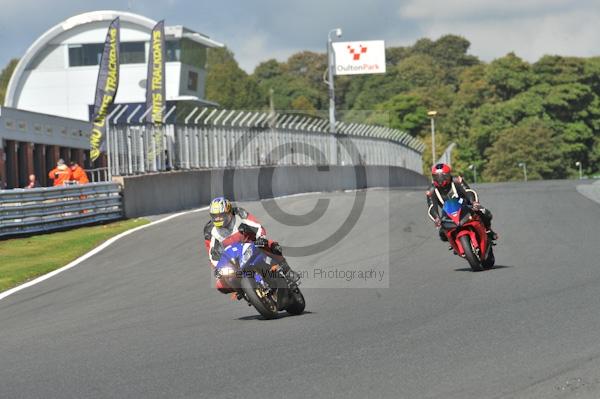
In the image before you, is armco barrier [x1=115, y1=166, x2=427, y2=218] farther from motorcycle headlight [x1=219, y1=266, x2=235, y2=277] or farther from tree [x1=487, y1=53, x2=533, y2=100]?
tree [x1=487, y1=53, x2=533, y2=100]

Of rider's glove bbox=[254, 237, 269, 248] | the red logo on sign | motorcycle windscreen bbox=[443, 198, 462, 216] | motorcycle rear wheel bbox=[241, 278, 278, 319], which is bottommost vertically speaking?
motorcycle rear wheel bbox=[241, 278, 278, 319]

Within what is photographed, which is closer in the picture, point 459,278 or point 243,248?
point 243,248

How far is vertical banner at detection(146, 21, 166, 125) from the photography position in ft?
134

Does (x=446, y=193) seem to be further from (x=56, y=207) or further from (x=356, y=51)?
(x=356, y=51)

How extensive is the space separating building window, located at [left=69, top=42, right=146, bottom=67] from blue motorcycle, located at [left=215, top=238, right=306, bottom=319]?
59370 millimetres

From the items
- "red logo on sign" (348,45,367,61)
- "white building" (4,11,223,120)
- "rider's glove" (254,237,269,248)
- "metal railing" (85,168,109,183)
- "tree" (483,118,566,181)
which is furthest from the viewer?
"tree" (483,118,566,181)

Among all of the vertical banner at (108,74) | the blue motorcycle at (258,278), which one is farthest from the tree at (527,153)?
the blue motorcycle at (258,278)

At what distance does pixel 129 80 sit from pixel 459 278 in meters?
57.0

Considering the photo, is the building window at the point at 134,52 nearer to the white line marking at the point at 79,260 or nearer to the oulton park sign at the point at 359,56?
the oulton park sign at the point at 359,56

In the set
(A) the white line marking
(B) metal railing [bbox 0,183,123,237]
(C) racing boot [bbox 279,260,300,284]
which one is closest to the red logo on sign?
(A) the white line marking

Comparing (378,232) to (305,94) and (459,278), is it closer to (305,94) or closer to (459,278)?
(459,278)

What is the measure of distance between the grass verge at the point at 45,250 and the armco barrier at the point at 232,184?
1.96 m

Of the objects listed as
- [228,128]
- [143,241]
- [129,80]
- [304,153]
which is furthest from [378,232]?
[129,80]

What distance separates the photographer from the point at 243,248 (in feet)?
35.6
